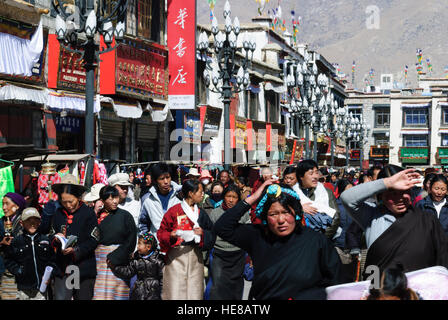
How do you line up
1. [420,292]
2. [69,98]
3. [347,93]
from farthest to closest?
[347,93], [69,98], [420,292]

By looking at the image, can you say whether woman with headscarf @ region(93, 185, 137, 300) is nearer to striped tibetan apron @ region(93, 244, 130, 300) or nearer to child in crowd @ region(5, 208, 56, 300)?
striped tibetan apron @ region(93, 244, 130, 300)

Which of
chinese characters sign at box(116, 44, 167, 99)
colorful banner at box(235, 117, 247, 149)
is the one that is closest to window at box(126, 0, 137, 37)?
chinese characters sign at box(116, 44, 167, 99)

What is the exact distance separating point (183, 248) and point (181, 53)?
19.1 metres

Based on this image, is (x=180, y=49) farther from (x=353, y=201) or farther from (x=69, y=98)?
(x=353, y=201)

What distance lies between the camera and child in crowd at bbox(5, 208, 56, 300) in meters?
7.32

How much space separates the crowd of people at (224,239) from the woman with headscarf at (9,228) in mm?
12

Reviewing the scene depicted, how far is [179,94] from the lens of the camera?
2650cm

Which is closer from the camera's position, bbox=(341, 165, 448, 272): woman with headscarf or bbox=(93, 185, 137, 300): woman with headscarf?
bbox=(341, 165, 448, 272): woman with headscarf

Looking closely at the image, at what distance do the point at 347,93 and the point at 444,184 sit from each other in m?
76.7

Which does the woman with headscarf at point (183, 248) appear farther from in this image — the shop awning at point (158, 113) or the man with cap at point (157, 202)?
the shop awning at point (158, 113)

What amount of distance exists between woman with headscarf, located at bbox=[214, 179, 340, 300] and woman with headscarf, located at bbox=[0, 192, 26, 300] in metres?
3.19

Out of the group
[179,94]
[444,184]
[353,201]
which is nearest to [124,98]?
[179,94]

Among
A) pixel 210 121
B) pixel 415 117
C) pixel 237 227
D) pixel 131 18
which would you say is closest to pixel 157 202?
pixel 237 227

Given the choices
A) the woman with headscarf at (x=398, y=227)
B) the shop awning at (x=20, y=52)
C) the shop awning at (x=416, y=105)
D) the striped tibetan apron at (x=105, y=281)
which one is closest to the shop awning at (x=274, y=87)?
the shop awning at (x=20, y=52)
